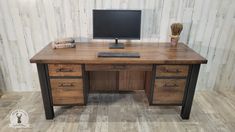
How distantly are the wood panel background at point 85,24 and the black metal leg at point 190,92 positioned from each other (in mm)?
706

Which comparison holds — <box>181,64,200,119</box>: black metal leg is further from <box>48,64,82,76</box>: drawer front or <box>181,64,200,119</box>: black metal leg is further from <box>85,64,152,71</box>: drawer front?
<box>48,64,82,76</box>: drawer front

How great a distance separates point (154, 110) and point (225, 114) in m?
0.87

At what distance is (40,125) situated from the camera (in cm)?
179

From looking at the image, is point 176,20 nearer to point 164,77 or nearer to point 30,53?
point 164,77

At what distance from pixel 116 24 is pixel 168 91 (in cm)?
95

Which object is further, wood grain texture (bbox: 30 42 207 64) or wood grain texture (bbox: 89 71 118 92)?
wood grain texture (bbox: 89 71 118 92)

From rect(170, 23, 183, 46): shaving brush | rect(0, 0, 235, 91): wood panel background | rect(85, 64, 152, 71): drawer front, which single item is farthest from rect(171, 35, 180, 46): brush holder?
rect(85, 64, 152, 71): drawer front

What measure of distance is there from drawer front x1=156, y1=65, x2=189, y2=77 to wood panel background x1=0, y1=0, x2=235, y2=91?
67 cm

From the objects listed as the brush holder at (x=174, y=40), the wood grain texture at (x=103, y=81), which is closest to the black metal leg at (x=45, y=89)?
the wood grain texture at (x=103, y=81)

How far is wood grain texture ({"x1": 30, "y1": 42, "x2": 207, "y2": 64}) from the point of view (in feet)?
5.15

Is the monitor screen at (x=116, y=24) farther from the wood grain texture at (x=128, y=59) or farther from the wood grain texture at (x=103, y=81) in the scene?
the wood grain texture at (x=103, y=81)

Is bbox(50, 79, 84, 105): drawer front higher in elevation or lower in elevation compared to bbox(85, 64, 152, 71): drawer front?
lower

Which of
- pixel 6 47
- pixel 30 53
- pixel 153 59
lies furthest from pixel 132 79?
pixel 6 47

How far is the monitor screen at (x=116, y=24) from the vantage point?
6.12ft
